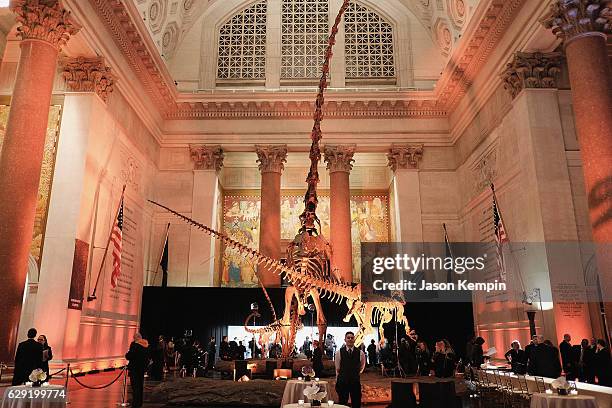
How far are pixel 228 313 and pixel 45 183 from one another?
7.58m

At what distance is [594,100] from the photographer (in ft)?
30.9

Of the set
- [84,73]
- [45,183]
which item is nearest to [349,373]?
[45,183]

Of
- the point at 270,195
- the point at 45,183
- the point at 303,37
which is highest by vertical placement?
the point at 303,37

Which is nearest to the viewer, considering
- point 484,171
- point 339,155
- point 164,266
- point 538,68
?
point 538,68

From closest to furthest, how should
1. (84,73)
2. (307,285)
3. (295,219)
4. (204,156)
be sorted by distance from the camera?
(307,285)
(84,73)
(204,156)
(295,219)

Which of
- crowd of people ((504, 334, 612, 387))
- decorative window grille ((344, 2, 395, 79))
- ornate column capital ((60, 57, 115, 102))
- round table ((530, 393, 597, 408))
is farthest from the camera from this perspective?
decorative window grille ((344, 2, 395, 79))

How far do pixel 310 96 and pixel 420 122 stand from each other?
14.1 ft

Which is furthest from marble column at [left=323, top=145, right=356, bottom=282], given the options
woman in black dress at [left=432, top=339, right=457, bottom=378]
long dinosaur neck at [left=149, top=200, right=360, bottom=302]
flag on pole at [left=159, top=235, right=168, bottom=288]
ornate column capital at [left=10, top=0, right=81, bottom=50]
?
ornate column capital at [left=10, top=0, right=81, bottom=50]

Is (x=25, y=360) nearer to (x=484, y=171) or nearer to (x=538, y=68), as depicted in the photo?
(x=538, y=68)

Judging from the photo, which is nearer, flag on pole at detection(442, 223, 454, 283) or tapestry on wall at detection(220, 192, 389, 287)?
flag on pole at detection(442, 223, 454, 283)

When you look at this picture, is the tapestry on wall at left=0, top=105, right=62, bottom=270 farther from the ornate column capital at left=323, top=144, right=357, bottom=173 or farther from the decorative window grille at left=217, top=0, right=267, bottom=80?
the ornate column capital at left=323, top=144, right=357, bottom=173

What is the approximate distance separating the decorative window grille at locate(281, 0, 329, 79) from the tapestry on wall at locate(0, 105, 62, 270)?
927 centimetres

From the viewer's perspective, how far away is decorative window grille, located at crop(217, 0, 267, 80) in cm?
1941

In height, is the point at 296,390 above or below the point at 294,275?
below
